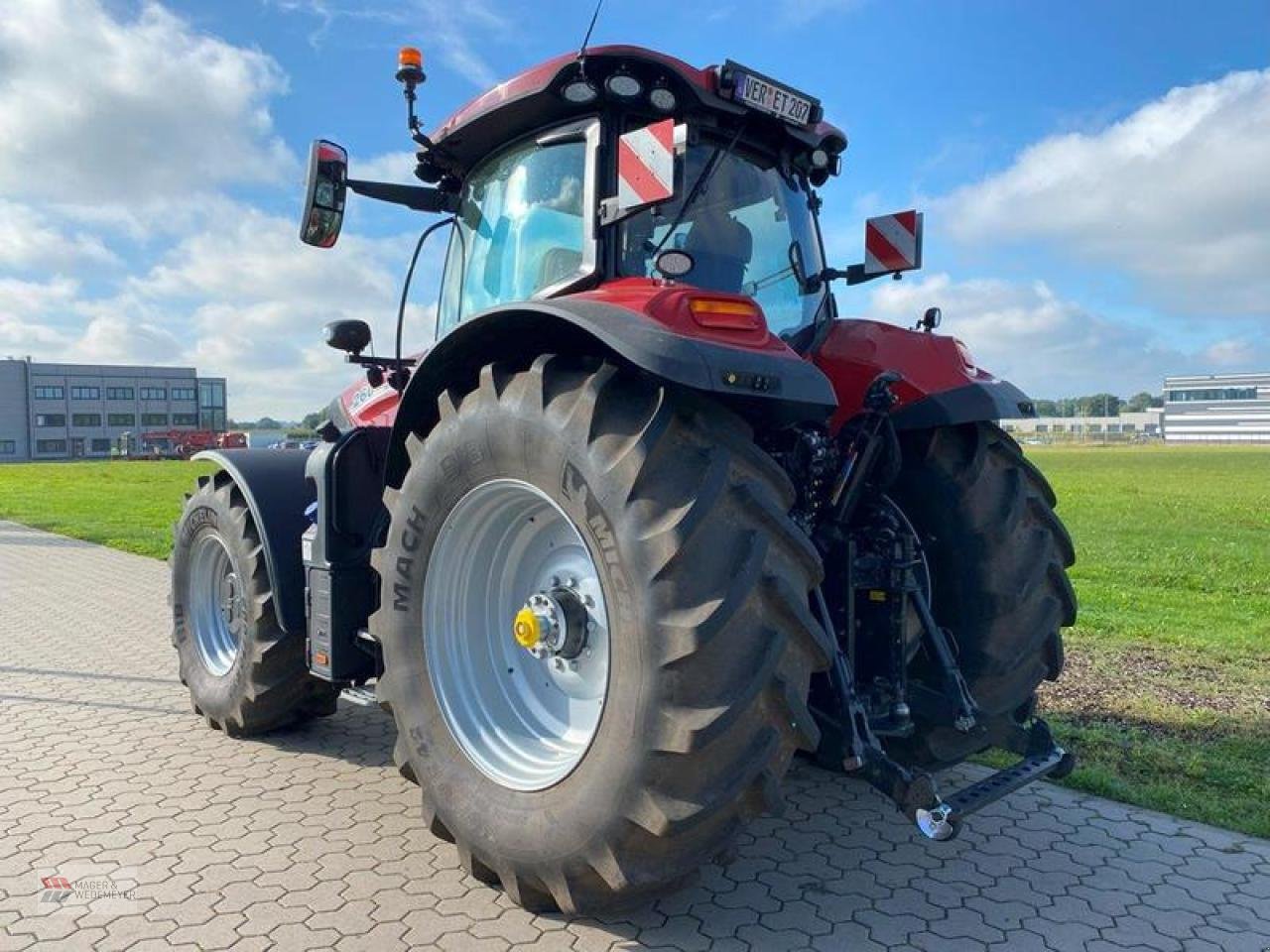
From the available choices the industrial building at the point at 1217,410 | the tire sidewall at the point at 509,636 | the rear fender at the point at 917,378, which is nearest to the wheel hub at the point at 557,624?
the tire sidewall at the point at 509,636

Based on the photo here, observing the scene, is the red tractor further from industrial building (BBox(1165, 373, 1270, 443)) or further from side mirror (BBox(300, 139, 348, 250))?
industrial building (BBox(1165, 373, 1270, 443))

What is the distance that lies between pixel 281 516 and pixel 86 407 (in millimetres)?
92225

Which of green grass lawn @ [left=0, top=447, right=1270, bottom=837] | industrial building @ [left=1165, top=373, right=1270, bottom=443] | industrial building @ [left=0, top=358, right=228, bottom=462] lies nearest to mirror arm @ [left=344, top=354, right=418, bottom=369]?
green grass lawn @ [left=0, top=447, right=1270, bottom=837]

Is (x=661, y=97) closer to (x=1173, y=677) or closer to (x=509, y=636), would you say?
(x=509, y=636)

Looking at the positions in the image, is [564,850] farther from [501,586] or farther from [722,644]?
[501,586]

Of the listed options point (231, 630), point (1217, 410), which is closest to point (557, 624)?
point (231, 630)

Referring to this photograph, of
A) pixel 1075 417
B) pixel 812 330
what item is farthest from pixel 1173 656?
pixel 1075 417

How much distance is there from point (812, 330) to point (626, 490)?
1723 mm

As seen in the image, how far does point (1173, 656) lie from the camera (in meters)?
6.83

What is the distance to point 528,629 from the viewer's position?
3.08 meters

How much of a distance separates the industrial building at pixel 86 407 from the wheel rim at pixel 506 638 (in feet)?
292

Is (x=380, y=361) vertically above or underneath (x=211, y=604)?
above

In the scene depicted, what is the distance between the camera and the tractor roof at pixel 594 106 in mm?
3367

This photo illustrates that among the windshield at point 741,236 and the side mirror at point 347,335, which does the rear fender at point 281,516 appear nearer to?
the side mirror at point 347,335
